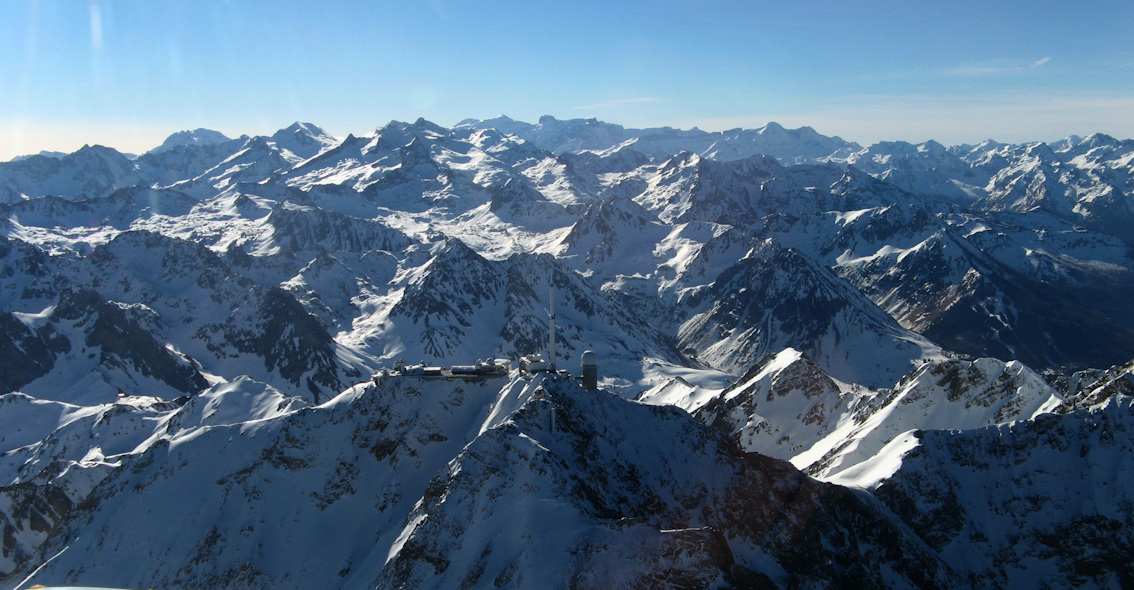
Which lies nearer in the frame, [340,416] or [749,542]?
[749,542]

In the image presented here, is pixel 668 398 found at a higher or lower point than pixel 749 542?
lower

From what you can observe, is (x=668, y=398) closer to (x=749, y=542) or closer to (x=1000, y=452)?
(x=1000, y=452)

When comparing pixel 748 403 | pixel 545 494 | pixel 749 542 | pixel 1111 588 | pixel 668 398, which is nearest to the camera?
pixel 545 494

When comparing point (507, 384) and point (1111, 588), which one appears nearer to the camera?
point (1111, 588)

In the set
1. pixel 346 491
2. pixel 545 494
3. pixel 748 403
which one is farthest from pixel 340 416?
pixel 748 403

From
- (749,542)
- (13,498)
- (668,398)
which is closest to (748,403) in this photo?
(668,398)

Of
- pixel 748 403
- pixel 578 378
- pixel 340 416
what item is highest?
pixel 578 378

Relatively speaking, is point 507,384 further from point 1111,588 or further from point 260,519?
point 1111,588

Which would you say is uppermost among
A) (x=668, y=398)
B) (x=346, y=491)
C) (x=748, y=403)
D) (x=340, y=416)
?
(x=340, y=416)

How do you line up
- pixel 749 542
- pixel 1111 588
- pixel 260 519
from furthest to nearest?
pixel 260 519
pixel 1111 588
pixel 749 542
